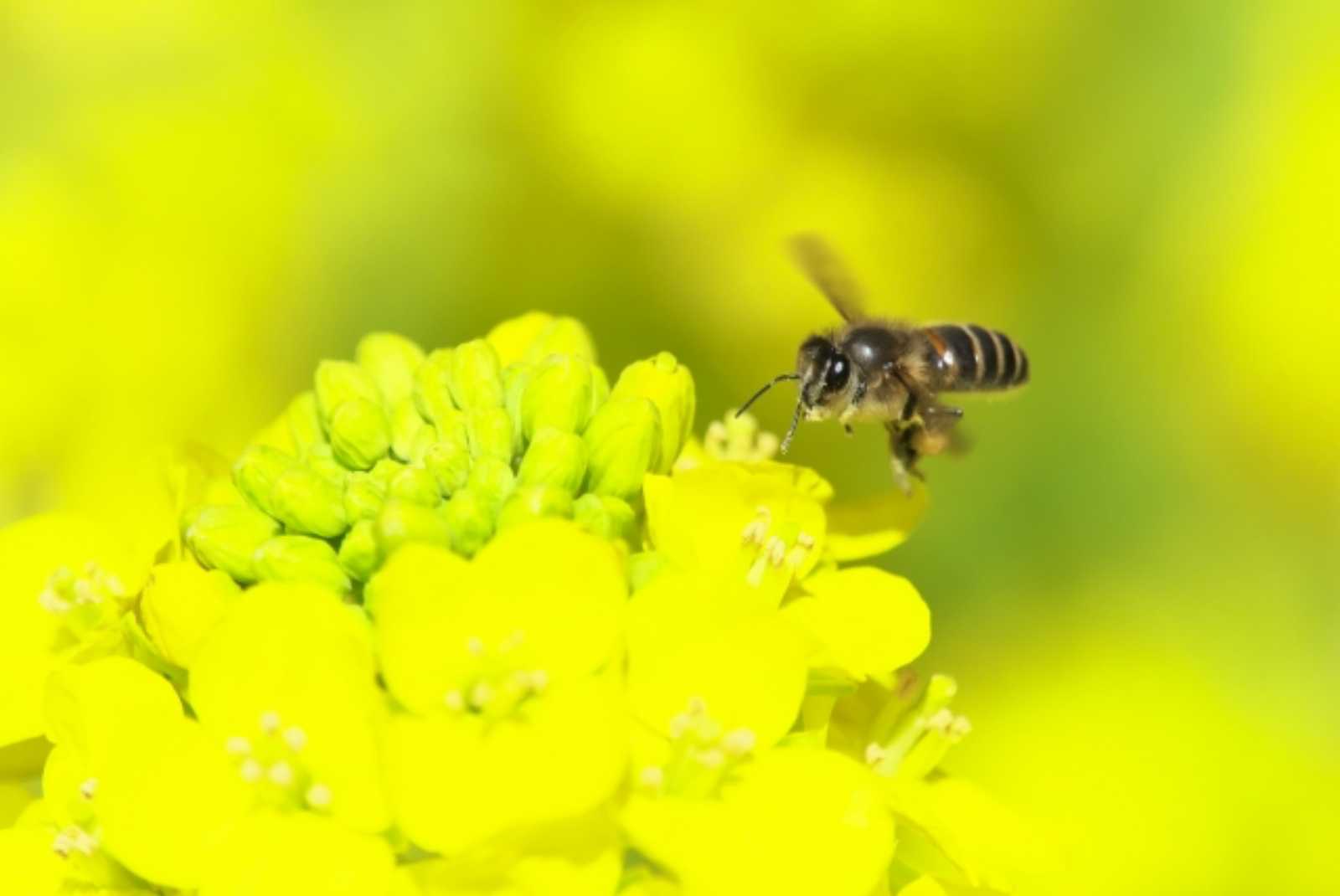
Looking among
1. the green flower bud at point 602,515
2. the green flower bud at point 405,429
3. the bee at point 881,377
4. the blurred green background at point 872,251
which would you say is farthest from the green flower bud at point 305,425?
the blurred green background at point 872,251

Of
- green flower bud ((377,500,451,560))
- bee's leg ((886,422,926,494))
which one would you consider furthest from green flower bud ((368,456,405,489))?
bee's leg ((886,422,926,494))

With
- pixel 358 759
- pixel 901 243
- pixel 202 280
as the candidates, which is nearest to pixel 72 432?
pixel 202 280

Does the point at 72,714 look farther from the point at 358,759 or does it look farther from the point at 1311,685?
the point at 1311,685

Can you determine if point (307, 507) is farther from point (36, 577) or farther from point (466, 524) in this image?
point (36, 577)

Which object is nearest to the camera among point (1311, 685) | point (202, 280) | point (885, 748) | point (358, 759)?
point (358, 759)

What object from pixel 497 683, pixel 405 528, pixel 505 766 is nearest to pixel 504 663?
pixel 497 683

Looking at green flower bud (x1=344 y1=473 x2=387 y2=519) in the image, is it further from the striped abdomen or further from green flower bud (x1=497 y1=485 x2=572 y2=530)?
the striped abdomen
